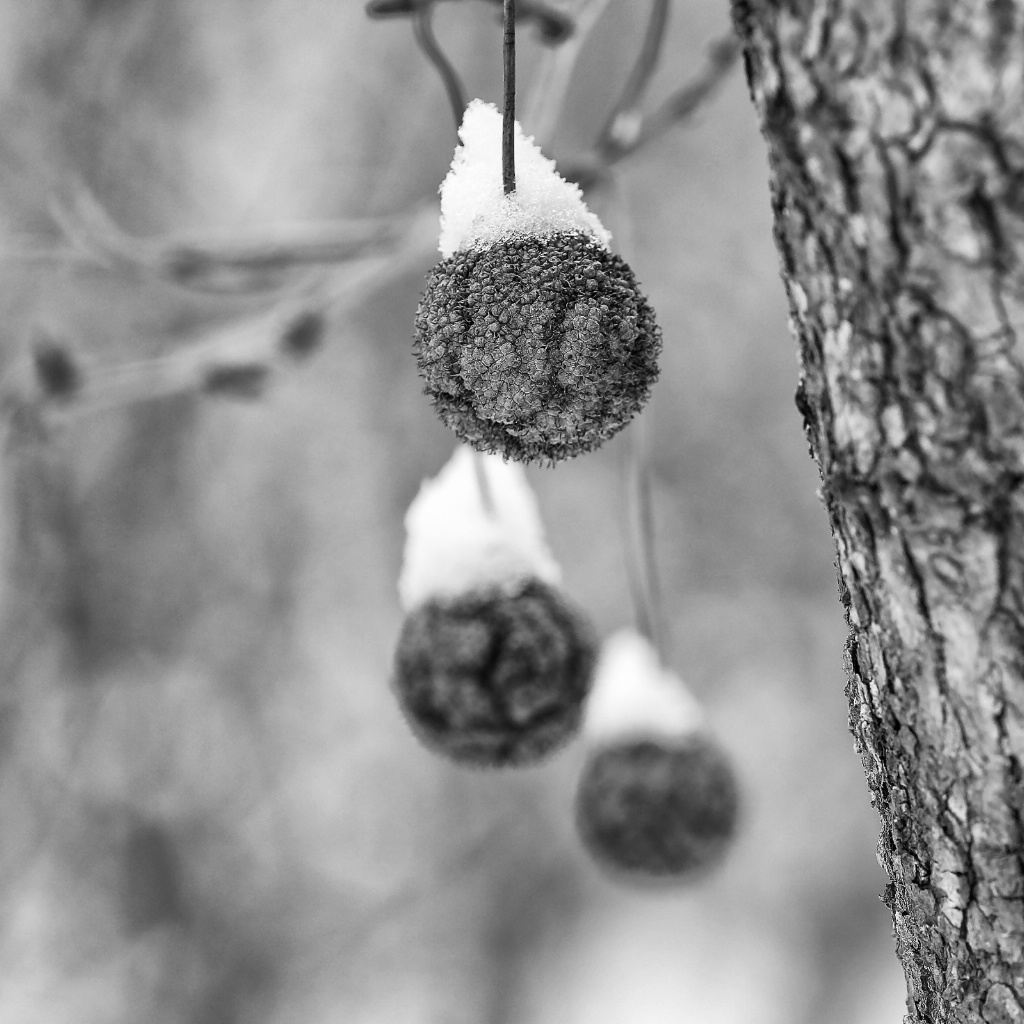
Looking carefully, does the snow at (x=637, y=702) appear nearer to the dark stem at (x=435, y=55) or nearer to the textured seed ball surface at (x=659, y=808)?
the textured seed ball surface at (x=659, y=808)

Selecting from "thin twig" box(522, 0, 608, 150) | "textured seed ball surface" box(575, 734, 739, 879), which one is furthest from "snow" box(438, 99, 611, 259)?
"textured seed ball surface" box(575, 734, 739, 879)

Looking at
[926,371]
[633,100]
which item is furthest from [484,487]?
[926,371]

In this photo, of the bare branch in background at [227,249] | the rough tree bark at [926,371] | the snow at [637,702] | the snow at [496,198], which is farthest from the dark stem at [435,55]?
the snow at [637,702]

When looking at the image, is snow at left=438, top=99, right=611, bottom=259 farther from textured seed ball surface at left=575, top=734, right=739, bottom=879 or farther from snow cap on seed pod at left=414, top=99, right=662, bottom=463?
textured seed ball surface at left=575, top=734, right=739, bottom=879

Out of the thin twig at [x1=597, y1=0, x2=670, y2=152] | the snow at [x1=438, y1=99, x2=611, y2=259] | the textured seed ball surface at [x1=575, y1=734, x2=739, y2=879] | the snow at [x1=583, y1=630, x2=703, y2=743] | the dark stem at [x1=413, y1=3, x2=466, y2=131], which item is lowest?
the textured seed ball surface at [x1=575, y1=734, x2=739, y2=879]

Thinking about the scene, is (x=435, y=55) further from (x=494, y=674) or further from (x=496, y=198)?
(x=494, y=674)

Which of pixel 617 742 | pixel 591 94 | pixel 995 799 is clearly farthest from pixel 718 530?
pixel 995 799

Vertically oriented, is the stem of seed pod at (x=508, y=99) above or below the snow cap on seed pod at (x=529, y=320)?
above
